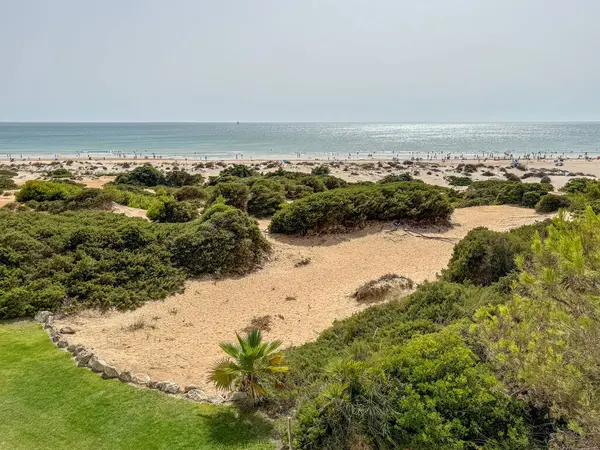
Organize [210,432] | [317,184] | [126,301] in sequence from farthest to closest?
[317,184] → [126,301] → [210,432]

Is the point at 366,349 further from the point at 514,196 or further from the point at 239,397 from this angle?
the point at 514,196

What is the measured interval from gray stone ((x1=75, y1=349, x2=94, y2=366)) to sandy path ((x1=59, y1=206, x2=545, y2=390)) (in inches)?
19.2

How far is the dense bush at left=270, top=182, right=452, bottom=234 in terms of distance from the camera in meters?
19.9

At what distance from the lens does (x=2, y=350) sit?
9320mm

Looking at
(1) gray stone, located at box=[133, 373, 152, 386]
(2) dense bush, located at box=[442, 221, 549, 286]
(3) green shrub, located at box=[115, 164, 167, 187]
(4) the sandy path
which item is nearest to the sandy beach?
(4) the sandy path

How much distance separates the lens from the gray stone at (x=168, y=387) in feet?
25.5

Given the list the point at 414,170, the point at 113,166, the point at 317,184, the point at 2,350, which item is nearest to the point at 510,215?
the point at 317,184

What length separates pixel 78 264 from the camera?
13.2 m

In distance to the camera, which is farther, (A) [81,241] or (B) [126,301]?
(A) [81,241]

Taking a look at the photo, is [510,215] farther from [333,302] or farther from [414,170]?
[414,170]

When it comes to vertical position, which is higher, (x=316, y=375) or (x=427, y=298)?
(x=427, y=298)

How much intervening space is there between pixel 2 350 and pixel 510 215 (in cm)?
2457

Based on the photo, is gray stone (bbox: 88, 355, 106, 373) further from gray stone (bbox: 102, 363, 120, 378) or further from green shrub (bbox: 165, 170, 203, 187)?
green shrub (bbox: 165, 170, 203, 187)

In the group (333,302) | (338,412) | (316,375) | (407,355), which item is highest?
(407,355)
